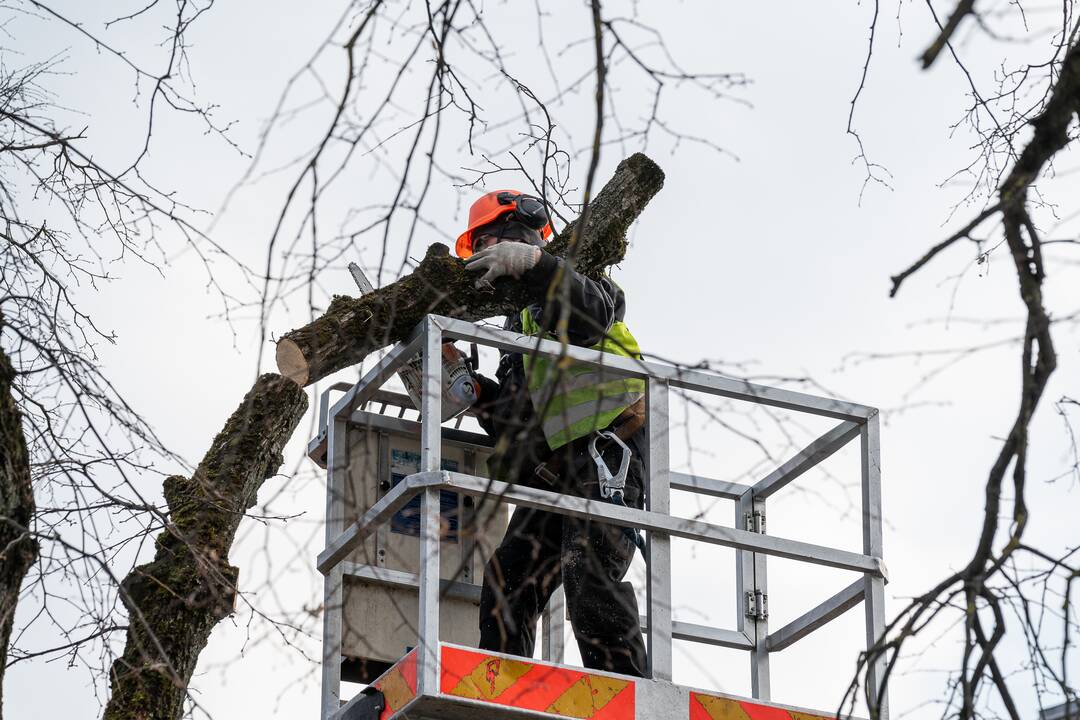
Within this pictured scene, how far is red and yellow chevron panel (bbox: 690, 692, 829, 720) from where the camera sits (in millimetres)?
5863

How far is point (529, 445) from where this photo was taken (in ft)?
12.5

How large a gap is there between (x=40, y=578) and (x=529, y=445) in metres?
1.86

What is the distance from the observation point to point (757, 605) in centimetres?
730

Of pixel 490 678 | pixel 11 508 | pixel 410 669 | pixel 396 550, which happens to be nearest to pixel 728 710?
pixel 490 678

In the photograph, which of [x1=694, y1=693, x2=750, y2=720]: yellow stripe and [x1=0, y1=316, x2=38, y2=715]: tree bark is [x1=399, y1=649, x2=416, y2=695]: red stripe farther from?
[x1=0, y1=316, x2=38, y2=715]: tree bark

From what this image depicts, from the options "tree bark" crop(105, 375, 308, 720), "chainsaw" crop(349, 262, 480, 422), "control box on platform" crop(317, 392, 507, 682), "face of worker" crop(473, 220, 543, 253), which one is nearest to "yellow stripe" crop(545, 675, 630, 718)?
"control box on platform" crop(317, 392, 507, 682)

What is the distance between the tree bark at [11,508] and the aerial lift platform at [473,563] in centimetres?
94

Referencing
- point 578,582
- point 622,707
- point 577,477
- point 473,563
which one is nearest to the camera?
point 622,707

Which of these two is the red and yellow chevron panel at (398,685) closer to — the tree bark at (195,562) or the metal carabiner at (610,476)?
the tree bark at (195,562)

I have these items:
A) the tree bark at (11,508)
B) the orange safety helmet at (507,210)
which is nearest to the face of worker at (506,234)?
the orange safety helmet at (507,210)

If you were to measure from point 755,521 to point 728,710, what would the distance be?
5.45 ft

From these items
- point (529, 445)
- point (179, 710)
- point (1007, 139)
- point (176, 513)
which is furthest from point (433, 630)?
point (1007, 139)

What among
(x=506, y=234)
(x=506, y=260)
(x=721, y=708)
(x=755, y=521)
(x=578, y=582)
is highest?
(x=506, y=234)

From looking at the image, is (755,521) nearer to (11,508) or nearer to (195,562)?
(195,562)
